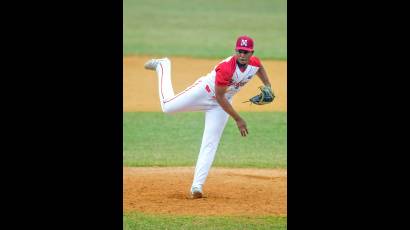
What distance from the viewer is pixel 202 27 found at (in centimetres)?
3056

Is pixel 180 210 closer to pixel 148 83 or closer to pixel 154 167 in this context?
Result: pixel 154 167

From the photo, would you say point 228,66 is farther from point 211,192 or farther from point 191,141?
point 191,141

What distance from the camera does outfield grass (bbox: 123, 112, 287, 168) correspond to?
12586 millimetres

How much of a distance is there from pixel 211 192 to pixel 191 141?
166 inches

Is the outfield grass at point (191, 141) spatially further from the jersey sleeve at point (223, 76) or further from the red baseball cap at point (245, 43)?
the red baseball cap at point (245, 43)

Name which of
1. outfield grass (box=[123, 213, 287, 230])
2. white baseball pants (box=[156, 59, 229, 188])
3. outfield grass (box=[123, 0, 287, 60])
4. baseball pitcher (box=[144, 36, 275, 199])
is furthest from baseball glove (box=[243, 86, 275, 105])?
outfield grass (box=[123, 0, 287, 60])

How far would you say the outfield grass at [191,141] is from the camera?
12.6 meters

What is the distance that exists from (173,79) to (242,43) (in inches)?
449

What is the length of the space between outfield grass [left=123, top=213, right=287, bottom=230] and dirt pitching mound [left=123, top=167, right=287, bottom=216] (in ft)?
0.86

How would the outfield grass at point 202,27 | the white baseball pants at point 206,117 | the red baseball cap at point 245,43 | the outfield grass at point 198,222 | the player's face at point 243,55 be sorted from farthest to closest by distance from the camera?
1. the outfield grass at point 202,27
2. the white baseball pants at point 206,117
3. the player's face at point 243,55
4. the red baseball cap at point 245,43
5. the outfield grass at point 198,222

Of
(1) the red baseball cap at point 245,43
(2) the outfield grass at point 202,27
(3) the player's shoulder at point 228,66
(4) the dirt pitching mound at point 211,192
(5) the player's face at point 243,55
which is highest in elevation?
(2) the outfield grass at point 202,27

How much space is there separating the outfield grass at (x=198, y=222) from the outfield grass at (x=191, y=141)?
135 inches

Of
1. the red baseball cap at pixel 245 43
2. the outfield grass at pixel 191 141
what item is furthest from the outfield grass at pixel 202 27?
the red baseball cap at pixel 245 43
